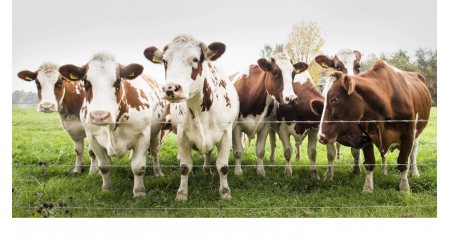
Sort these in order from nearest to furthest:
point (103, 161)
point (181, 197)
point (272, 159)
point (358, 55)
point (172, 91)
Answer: point (172, 91) → point (181, 197) → point (103, 161) → point (358, 55) → point (272, 159)

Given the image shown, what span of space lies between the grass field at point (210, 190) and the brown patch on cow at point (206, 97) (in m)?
1.30

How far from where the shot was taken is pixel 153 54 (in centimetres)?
407

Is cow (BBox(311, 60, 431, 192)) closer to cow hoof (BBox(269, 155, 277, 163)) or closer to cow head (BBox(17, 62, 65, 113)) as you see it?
cow hoof (BBox(269, 155, 277, 163))

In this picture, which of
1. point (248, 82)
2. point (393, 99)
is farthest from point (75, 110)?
point (393, 99)

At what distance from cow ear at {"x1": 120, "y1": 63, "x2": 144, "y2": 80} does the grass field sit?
1.37m

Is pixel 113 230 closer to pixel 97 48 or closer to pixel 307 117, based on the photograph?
pixel 97 48

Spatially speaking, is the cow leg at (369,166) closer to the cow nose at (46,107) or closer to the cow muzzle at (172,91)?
the cow muzzle at (172,91)

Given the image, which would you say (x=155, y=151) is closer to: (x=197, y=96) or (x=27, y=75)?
(x=197, y=96)

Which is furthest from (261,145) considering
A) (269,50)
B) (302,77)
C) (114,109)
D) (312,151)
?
(114,109)

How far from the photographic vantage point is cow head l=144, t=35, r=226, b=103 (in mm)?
3342

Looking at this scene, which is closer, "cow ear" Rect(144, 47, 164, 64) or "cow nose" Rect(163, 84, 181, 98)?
"cow nose" Rect(163, 84, 181, 98)

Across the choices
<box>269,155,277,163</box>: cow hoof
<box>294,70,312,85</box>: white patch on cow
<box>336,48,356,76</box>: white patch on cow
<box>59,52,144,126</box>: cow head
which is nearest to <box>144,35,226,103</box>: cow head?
<box>59,52,144,126</box>: cow head

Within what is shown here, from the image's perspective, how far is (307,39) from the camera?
4867 millimetres

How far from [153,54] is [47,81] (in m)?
1.95
